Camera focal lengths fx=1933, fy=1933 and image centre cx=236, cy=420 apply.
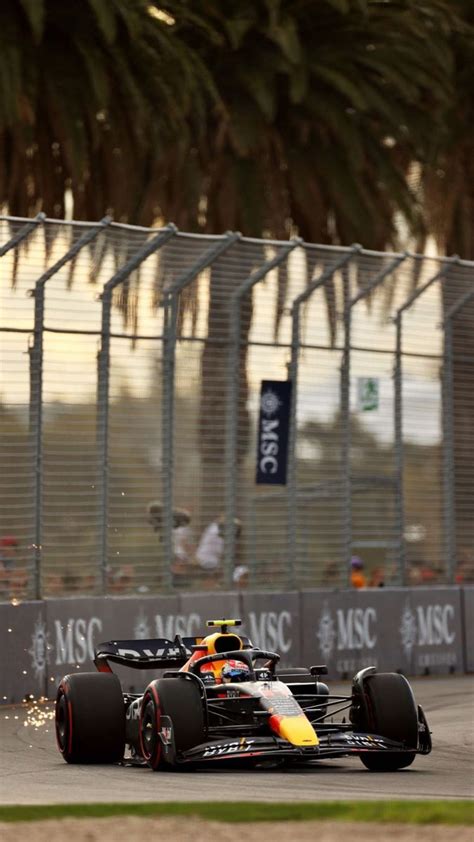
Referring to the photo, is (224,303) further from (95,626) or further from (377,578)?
(377,578)

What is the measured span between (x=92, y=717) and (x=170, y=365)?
7.06 meters

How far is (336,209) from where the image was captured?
29.0 metres

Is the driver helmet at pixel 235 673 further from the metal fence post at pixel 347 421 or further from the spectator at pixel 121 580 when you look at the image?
the metal fence post at pixel 347 421

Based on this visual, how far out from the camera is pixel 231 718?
11.8 m

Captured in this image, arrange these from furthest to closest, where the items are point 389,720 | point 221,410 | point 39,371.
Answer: point 221,410 → point 39,371 → point 389,720

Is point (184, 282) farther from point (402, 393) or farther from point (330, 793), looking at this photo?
point (330, 793)

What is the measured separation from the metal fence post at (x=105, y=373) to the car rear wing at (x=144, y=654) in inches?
194

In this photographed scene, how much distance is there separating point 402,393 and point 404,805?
487 inches

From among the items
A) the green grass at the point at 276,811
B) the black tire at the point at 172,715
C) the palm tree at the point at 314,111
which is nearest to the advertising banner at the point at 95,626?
the black tire at the point at 172,715

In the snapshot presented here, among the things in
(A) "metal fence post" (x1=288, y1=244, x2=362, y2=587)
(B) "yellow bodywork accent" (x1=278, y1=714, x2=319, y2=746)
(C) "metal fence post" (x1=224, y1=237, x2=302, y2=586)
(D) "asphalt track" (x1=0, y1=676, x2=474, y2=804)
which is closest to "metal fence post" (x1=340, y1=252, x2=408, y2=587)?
(A) "metal fence post" (x1=288, y1=244, x2=362, y2=587)

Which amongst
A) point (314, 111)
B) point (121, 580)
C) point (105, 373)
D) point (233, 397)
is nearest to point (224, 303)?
point (233, 397)

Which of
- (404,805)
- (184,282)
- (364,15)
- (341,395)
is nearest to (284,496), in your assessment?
(341,395)

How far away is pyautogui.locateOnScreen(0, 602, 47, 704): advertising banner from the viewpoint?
16.7 m

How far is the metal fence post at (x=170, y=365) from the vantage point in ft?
60.6
